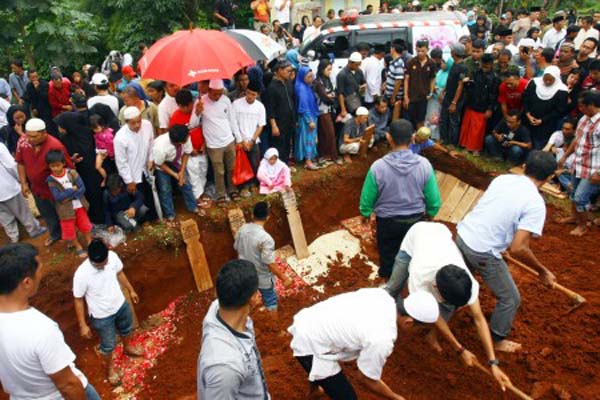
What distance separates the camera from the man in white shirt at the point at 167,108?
579 cm

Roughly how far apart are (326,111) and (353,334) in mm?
4986

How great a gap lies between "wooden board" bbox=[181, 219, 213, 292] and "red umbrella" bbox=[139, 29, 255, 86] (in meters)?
2.00

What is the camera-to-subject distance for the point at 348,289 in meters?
5.92

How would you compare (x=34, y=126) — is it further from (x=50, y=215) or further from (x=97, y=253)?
(x=97, y=253)

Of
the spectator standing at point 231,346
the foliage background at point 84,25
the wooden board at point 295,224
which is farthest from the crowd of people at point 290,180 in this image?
the foliage background at point 84,25

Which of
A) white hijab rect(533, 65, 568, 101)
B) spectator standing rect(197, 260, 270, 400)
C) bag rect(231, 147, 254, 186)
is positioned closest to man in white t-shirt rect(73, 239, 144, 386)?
spectator standing rect(197, 260, 270, 400)

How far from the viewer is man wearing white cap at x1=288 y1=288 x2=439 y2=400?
2936 mm

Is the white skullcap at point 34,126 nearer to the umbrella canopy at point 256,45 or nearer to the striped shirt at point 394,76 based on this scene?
the umbrella canopy at point 256,45

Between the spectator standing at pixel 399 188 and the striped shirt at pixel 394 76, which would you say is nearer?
the spectator standing at pixel 399 188

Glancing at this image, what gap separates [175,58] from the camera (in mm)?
5059

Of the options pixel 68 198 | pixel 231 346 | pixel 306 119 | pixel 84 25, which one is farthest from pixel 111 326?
pixel 84 25

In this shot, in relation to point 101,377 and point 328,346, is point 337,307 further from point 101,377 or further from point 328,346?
point 101,377

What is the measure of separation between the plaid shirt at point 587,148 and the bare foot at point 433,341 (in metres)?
3.16

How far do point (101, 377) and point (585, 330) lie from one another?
518cm
